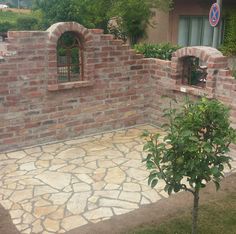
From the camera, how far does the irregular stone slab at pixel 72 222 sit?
5.38 meters

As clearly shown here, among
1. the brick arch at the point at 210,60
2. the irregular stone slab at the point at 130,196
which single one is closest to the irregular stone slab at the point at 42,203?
the irregular stone slab at the point at 130,196

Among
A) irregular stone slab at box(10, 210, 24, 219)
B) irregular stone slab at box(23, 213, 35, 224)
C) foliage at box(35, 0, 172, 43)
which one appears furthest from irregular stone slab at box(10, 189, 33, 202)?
foliage at box(35, 0, 172, 43)

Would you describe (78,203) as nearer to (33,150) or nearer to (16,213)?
(16,213)

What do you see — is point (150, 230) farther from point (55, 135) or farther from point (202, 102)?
point (55, 135)

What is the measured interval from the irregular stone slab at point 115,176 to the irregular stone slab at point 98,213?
980 millimetres

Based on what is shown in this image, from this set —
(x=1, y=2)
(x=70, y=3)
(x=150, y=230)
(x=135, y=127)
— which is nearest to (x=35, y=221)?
(x=150, y=230)

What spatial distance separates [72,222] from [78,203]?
55cm

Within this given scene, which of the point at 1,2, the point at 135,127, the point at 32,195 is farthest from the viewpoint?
the point at 1,2

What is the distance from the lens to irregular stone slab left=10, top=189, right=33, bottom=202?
20.2 ft

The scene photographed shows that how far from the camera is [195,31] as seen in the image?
17.6 m

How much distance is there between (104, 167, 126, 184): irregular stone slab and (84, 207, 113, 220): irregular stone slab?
98 centimetres

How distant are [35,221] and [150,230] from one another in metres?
1.67

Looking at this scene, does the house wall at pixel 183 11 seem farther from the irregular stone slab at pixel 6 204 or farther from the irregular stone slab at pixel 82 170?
the irregular stone slab at pixel 6 204

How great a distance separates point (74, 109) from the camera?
344 inches
